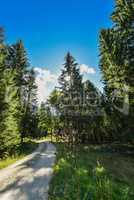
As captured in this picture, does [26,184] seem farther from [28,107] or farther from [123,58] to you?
[28,107]

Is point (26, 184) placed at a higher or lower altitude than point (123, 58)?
lower

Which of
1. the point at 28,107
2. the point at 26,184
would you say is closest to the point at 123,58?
the point at 26,184

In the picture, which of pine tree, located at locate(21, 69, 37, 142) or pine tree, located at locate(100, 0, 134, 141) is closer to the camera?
pine tree, located at locate(100, 0, 134, 141)

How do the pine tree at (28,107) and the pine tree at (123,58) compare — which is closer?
the pine tree at (123,58)

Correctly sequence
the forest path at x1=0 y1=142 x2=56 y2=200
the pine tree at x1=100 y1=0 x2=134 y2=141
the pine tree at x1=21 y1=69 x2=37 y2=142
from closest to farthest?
the forest path at x1=0 y1=142 x2=56 y2=200 < the pine tree at x1=100 y1=0 x2=134 y2=141 < the pine tree at x1=21 y1=69 x2=37 y2=142

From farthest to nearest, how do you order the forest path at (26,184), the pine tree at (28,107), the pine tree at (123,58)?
the pine tree at (28,107)
the pine tree at (123,58)
the forest path at (26,184)

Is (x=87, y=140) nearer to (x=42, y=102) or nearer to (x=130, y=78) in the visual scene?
(x=130, y=78)

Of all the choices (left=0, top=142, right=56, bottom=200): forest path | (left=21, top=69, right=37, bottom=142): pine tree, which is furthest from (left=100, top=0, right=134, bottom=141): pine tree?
(left=21, top=69, right=37, bottom=142): pine tree

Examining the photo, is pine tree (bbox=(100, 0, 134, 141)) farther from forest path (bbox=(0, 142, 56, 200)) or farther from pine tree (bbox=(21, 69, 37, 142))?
pine tree (bbox=(21, 69, 37, 142))

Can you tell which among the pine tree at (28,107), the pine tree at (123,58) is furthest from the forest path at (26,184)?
the pine tree at (28,107)

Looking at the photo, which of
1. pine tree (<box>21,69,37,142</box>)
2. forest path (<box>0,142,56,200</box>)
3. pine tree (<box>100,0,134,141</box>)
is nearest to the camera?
forest path (<box>0,142,56,200</box>)

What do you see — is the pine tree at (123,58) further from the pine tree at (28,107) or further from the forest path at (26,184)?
the pine tree at (28,107)

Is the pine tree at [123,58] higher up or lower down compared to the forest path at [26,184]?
higher up

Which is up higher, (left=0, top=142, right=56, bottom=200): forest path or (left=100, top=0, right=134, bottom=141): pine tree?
(left=100, top=0, right=134, bottom=141): pine tree
